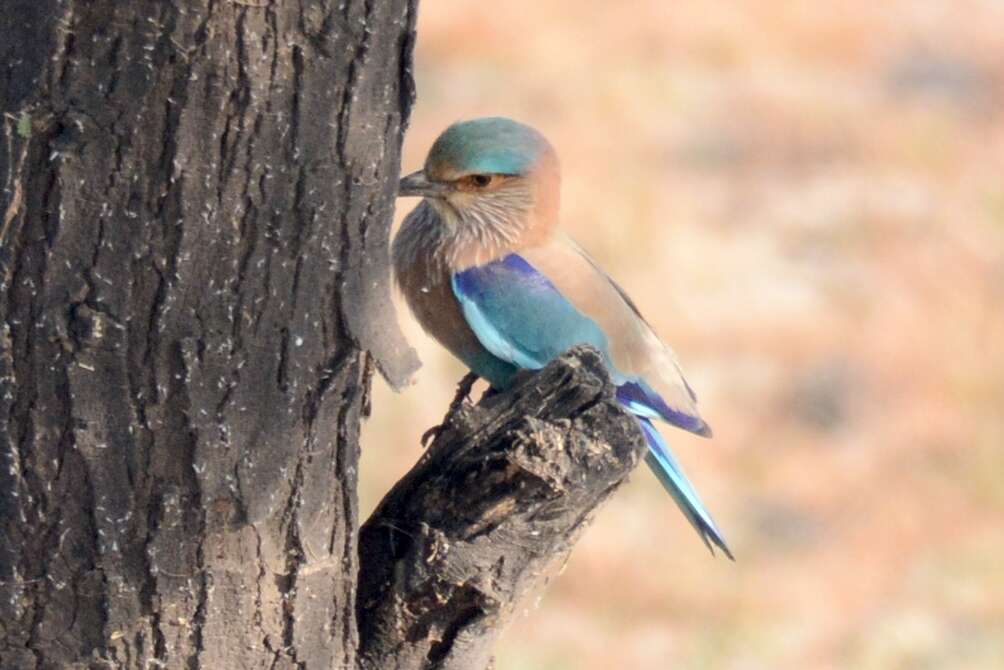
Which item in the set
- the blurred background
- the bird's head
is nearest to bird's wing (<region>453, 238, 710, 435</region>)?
the bird's head

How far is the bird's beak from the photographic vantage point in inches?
164

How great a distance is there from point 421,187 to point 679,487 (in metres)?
0.99

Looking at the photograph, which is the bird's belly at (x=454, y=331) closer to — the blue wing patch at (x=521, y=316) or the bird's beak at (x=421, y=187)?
the blue wing patch at (x=521, y=316)

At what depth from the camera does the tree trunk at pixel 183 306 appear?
2.33 meters

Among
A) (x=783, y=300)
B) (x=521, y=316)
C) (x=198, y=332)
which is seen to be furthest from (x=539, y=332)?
(x=783, y=300)

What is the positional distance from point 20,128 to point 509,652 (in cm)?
455

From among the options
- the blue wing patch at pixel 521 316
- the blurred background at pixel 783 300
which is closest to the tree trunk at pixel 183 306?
the blue wing patch at pixel 521 316

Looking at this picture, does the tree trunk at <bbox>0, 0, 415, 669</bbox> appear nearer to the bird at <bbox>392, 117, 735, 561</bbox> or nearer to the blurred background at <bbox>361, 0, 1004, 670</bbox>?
the bird at <bbox>392, 117, 735, 561</bbox>

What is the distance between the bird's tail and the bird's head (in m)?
0.63

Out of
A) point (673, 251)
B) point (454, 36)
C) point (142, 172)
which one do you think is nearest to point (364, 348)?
point (142, 172)

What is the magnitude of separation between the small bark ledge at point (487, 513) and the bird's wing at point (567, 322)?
2.94 ft

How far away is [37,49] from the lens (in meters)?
2.30

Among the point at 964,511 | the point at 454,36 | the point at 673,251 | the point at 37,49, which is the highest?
the point at 454,36

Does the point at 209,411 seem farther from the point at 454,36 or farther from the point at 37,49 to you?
the point at 454,36
